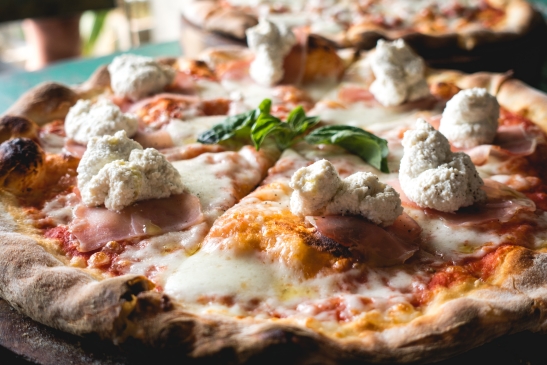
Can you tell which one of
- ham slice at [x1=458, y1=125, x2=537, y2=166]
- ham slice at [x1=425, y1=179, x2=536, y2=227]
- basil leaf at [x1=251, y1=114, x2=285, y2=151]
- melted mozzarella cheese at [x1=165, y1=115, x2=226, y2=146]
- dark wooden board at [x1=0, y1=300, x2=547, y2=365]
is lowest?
dark wooden board at [x1=0, y1=300, x2=547, y2=365]

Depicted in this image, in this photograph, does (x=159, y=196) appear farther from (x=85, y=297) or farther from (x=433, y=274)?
(x=433, y=274)

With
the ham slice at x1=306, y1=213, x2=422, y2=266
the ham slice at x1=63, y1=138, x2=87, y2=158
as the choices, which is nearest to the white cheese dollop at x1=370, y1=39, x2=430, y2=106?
the ham slice at x1=306, y1=213, x2=422, y2=266

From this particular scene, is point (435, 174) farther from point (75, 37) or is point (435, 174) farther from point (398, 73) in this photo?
point (75, 37)

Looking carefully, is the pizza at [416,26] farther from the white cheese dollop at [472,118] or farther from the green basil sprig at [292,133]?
the white cheese dollop at [472,118]

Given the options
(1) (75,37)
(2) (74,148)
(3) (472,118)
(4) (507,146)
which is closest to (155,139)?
(2) (74,148)

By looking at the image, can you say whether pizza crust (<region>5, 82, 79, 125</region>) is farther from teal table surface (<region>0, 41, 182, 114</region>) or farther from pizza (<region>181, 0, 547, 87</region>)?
pizza (<region>181, 0, 547, 87</region>)

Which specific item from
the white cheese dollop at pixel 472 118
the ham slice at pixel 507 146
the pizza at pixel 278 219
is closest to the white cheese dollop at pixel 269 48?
the pizza at pixel 278 219
